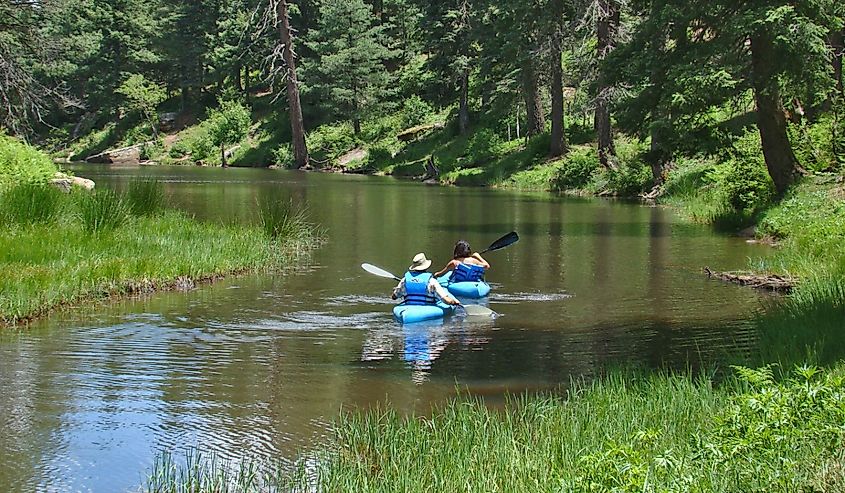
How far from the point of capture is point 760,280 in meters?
→ 15.4

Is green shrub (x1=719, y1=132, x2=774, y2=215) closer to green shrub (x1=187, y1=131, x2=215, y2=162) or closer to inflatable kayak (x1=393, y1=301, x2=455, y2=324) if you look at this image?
inflatable kayak (x1=393, y1=301, x2=455, y2=324)

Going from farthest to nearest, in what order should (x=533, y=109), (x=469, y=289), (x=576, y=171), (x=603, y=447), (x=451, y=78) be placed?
(x=451, y=78) < (x=533, y=109) < (x=576, y=171) < (x=469, y=289) < (x=603, y=447)

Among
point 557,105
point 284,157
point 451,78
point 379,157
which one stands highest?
point 451,78

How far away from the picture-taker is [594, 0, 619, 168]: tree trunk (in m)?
34.0

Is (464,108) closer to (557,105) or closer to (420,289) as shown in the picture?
(557,105)

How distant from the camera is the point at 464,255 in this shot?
16078 millimetres

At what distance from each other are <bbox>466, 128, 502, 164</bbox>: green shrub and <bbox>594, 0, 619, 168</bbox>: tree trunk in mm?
8902

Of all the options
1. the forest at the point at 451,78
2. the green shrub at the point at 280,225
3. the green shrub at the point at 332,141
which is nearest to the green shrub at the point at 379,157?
the forest at the point at 451,78

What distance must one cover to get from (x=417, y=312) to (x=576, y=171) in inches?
973

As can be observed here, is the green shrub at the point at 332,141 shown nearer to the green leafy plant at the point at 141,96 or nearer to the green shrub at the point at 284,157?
the green shrub at the point at 284,157

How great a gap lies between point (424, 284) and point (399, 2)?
Result: 56270 millimetres

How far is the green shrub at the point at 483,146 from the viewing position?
46.2 metres

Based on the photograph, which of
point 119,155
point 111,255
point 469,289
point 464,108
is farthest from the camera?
point 119,155

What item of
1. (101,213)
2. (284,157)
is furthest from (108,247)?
(284,157)
